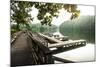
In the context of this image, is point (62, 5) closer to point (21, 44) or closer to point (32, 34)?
point (32, 34)

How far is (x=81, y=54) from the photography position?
2426 mm

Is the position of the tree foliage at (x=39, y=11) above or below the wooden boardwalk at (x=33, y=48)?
above

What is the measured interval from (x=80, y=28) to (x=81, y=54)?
0.34 meters

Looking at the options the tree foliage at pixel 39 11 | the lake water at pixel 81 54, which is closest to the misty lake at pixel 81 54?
the lake water at pixel 81 54

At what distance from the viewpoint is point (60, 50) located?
2340 millimetres

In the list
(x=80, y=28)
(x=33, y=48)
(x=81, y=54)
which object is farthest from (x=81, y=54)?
(x=33, y=48)

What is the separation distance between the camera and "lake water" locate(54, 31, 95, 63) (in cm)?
236

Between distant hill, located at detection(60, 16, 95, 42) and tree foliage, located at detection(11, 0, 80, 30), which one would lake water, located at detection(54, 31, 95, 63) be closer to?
distant hill, located at detection(60, 16, 95, 42)

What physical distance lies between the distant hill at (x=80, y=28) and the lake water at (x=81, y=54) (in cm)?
10

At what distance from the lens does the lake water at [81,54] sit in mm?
2361

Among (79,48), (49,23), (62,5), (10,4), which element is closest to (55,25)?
(49,23)

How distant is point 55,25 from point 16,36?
510mm

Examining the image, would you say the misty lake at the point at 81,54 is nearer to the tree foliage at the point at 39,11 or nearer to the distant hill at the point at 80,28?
the distant hill at the point at 80,28
